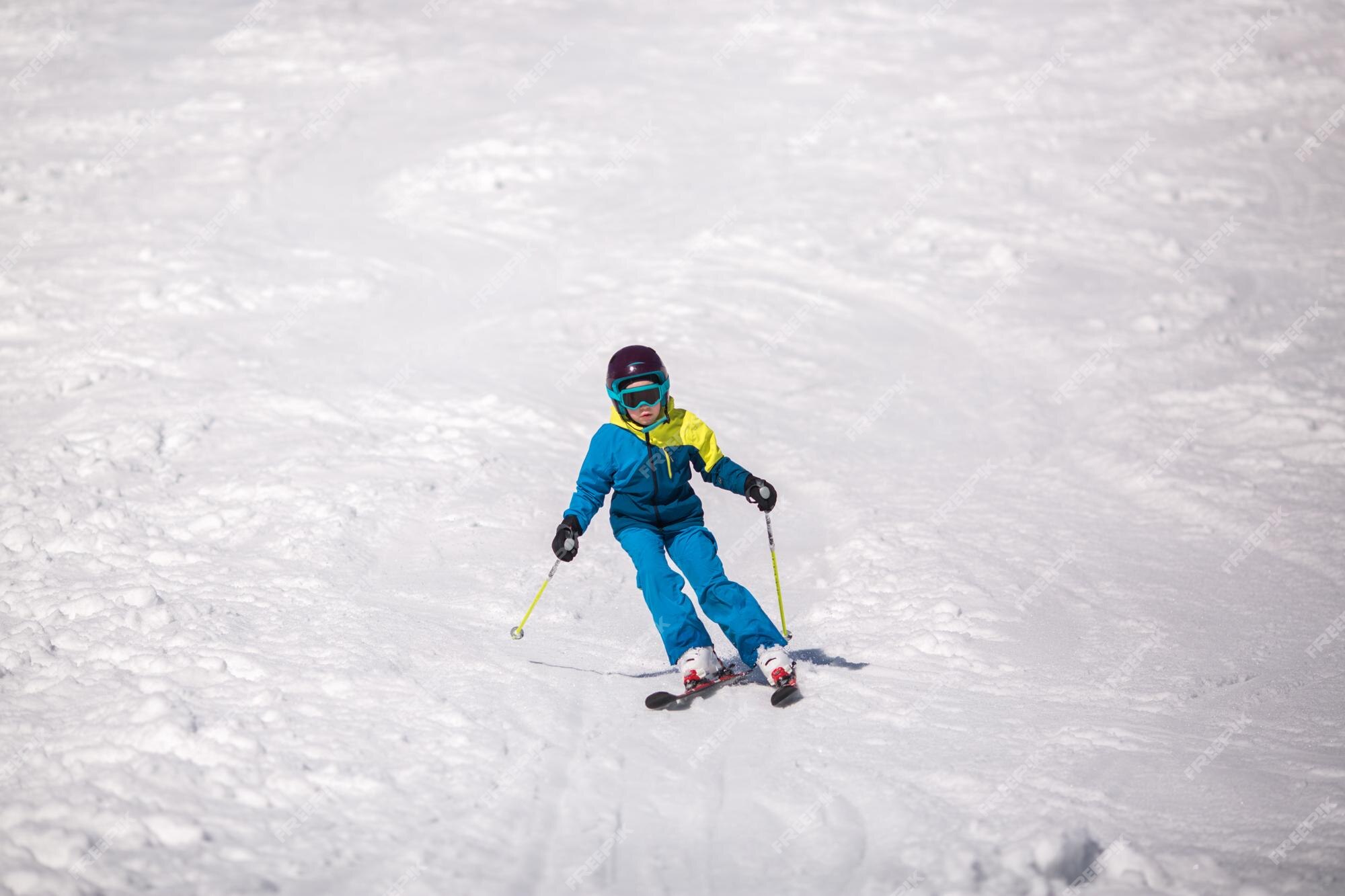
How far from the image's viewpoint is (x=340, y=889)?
359cm

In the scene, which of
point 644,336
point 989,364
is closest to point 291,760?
point 644,336

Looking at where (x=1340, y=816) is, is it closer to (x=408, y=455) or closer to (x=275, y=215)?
(x=408, y=455)

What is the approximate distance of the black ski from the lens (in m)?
4.95

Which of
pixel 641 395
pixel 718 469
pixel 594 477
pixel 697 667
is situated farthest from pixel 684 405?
pixel 697 667

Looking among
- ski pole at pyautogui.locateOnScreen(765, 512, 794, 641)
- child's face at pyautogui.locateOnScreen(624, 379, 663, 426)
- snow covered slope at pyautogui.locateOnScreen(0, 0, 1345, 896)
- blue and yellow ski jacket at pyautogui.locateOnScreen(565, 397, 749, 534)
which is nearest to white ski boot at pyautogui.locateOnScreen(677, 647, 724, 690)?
snow covered slope at pyautogui.locateOnScreen(0, 0, 1345, 896)

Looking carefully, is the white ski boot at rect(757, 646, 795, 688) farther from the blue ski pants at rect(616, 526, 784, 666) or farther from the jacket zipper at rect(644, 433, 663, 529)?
the jacket zipper at rect(644, 433, 663, 529)

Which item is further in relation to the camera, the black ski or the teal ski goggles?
the teal ski goggles

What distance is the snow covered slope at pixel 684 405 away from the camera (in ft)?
13.2

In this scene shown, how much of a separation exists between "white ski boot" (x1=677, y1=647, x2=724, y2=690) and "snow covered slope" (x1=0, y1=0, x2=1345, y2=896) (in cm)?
17

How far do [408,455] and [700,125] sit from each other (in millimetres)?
9973

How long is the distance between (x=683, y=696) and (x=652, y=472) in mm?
1182

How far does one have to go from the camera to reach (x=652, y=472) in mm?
5477

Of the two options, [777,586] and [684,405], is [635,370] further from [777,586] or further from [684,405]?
[684,405]

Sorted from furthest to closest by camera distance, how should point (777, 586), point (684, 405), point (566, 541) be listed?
1. point (684, 405)
2. point (777, 586)
3. point (566, 541)
